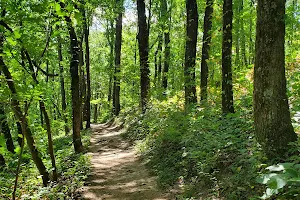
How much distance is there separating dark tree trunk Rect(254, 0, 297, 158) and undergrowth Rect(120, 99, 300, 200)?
347 mm

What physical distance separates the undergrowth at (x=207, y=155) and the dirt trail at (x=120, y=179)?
355 mm

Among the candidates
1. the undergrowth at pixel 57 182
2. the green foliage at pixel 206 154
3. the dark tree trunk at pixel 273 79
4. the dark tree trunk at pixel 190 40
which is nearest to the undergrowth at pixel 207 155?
the green foliage at pixel 206 154

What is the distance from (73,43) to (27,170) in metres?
4.75

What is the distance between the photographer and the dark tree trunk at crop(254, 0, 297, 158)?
4.65 metres

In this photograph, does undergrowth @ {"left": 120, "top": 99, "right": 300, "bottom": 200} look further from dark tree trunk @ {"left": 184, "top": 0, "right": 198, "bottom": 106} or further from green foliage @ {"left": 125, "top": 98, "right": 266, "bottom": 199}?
dark tree trunk @ {"left": 184, "top": 0, "right": 198, "bottom": 106}

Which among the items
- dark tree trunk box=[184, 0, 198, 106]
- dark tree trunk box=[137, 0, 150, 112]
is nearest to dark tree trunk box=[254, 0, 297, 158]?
dark tree trunk box=[184, 0, 198, 106]

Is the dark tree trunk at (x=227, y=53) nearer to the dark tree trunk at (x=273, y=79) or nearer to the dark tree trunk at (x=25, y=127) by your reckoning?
the dark tree trunk at (x=273, y=79)

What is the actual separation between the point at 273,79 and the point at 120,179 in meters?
5.01

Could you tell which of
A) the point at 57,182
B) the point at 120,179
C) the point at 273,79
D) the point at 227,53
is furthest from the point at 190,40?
the point at 57,182

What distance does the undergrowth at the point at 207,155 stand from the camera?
4.75 meters

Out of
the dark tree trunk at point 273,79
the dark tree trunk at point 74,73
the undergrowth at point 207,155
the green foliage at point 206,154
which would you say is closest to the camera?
the dark tree trunk at point 273,79

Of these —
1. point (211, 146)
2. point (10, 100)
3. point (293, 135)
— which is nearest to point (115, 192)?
point (211, 146)

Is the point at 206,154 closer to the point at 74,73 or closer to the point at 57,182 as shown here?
the point at 57,182

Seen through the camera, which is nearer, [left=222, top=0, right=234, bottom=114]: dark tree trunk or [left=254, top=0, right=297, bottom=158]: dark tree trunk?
[left=254, top=0, right=297, bottom=158]: dark tree trunk
